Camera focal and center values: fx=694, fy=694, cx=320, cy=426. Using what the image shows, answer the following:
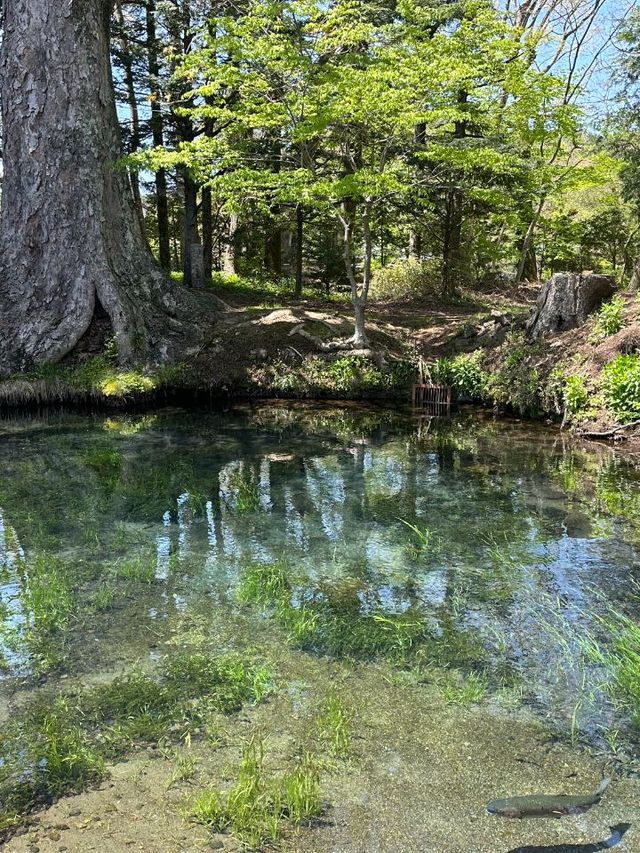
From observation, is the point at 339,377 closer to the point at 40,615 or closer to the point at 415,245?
the point at 40,615

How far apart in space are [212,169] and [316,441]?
5.72 metres

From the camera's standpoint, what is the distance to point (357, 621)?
474cm

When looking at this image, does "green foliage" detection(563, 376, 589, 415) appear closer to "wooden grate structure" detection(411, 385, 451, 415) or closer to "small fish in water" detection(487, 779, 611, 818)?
"wooden grate structure" detection(411, 385, 451, 415)

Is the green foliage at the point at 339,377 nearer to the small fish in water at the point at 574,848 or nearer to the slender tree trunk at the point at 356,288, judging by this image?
the slender tree trunk at the point at 356,288

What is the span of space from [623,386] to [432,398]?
12.6ft

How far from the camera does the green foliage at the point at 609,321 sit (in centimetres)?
1103

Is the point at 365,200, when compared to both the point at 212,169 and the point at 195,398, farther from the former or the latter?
the point at 195,398

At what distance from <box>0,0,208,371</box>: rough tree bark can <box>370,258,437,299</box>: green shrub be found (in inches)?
325

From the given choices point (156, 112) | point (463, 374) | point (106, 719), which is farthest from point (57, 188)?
point (106, 719)

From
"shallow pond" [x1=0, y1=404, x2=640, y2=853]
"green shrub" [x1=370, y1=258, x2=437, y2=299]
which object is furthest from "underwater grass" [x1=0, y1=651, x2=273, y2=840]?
"green shrub" [x1=370, y1=258, x2=437, y2=299]

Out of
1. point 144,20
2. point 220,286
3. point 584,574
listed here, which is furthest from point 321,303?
point 584,574

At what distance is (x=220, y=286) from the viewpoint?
18719mm

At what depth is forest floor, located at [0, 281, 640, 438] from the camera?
1117cm

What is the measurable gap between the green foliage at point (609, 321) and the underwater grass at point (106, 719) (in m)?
8.98
